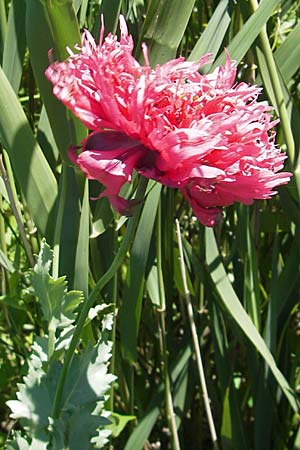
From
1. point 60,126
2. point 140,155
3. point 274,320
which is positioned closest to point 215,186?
point 140,155

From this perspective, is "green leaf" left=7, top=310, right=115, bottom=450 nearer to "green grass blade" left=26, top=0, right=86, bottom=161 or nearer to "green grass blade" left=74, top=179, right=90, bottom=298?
"green grass blade" left=74, top=179, right=90, bottom=298

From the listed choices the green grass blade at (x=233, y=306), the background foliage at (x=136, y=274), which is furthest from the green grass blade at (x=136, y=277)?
the green grass blade at (x=233, y=306)

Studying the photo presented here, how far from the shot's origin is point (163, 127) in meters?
0.52

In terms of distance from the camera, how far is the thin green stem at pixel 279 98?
2.70 ft

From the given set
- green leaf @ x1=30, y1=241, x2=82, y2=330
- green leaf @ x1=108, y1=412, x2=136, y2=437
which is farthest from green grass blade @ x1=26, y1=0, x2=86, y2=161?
green leaf @ x1=108, y1=412, x2=136, y2=437

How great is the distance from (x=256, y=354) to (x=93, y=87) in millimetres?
592

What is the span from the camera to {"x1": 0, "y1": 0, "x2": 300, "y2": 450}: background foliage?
28.5 inches

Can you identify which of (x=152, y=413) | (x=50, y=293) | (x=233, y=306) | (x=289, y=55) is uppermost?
(x=289, y=55)

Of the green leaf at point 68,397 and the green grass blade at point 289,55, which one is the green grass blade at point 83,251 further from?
the green grass blade at point 289,55

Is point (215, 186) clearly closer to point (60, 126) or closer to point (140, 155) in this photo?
point (140, 155)

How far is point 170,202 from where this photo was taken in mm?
953

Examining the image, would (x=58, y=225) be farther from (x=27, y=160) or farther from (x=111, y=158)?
(x=111, y=158)

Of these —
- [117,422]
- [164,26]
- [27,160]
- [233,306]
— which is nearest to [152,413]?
[117,422]

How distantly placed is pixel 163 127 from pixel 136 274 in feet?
1.20
